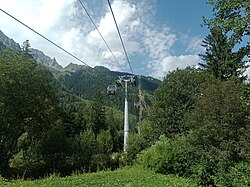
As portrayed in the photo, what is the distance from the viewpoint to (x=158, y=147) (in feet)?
65.3

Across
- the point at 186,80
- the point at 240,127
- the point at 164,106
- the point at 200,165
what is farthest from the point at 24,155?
the point at 240,127

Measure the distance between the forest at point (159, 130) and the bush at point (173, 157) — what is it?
55mm

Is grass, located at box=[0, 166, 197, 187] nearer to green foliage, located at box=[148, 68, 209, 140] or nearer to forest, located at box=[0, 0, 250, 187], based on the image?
forest, located at box=[0, 0, 250, 187]

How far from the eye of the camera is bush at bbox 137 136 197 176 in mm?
17719

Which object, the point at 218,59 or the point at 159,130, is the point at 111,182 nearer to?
the point at 159,130

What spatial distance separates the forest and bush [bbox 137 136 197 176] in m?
0.05

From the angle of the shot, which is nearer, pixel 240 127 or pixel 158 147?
pixel 240 127

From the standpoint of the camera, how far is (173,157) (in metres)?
18.6

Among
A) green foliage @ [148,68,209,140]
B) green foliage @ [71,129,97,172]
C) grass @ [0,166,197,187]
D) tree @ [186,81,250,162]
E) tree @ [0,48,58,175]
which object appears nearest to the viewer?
grass @ [0,166,197,187]

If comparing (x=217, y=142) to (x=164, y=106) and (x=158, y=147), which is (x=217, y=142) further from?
(x=164, y=106)

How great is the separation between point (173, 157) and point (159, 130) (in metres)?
7.46

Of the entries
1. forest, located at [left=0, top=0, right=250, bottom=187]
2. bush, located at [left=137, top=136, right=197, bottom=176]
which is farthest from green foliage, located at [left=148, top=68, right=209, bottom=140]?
bush, located at [left=137, top=136, right=197, bottom=176]

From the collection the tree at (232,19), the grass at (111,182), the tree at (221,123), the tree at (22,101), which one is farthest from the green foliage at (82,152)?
the tree at (232,19)

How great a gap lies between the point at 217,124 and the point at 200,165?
7.01ft
